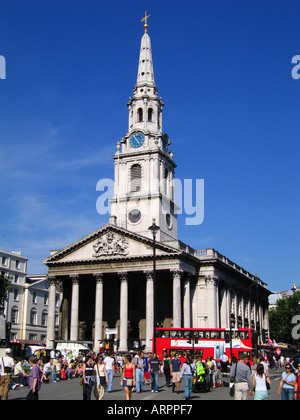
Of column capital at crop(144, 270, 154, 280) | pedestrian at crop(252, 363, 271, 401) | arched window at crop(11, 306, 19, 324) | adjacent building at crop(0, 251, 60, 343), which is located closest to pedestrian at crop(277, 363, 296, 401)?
pedestrian at crop(252, 363, 271, 401)

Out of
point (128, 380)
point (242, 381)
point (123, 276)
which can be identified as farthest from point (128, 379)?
point (123, 276)

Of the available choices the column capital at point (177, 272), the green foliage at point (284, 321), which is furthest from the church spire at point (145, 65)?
the green foliage at point (284, 321)

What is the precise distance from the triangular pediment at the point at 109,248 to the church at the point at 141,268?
0.36 feet

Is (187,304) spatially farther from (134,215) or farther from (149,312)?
(134,215)

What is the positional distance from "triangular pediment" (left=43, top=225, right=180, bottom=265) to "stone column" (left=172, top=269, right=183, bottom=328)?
2.21m

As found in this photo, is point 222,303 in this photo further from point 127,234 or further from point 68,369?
point 68,369

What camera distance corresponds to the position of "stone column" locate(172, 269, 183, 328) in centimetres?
5492

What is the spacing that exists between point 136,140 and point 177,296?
23448 mm

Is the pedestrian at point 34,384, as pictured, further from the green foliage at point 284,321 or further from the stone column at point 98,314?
the green foliage at point 284,321

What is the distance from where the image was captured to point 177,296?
55.5 m

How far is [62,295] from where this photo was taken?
219ft

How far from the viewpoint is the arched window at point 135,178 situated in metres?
68.0

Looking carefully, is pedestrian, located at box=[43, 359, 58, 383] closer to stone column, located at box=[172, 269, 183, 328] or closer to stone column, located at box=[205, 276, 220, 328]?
stone column, located at box=[172, 269, 183, 328]
